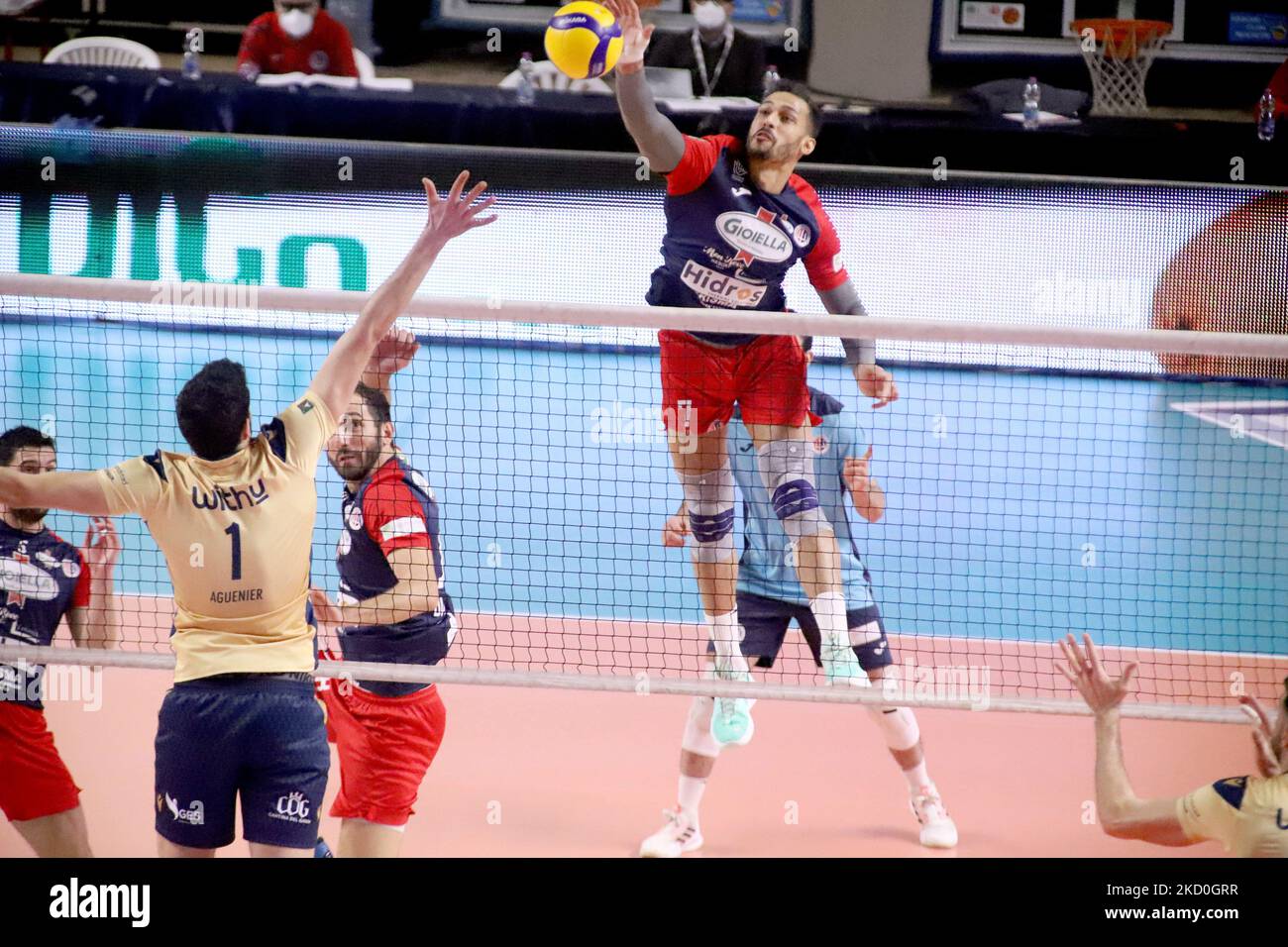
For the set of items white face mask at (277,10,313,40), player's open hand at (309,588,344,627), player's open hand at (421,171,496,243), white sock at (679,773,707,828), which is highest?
white face mask at (277,10,313,40)

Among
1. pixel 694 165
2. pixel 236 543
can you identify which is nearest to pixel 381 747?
pixel 236 543

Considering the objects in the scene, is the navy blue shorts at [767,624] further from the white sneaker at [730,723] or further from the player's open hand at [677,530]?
the player's open hand at [677,530]

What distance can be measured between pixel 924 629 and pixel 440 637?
420 cm

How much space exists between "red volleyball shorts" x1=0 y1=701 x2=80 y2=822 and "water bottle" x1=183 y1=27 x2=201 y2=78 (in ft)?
36.6

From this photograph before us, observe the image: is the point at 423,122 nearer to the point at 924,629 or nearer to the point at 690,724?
the point at 924,629

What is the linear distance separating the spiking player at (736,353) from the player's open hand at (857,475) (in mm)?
196

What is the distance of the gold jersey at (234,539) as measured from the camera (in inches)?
143

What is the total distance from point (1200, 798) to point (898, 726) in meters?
2.10

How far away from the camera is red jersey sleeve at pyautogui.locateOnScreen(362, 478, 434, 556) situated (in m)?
4.30

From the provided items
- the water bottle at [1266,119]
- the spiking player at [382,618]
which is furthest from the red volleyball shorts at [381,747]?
the water bottle at [1266,119]

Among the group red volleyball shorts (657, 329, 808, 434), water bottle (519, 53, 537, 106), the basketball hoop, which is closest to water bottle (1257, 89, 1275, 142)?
the basketball hoop

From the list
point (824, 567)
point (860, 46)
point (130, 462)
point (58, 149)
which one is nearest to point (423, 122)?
point (58, 149)

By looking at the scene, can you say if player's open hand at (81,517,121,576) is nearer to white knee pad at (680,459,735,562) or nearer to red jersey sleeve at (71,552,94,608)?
red jersey sleeve at (71,552,94,608)

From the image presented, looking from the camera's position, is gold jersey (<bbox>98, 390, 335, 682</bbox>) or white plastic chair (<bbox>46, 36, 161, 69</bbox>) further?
white plastic chair (<bbox>46, 36, 161, 69</bbox>)
